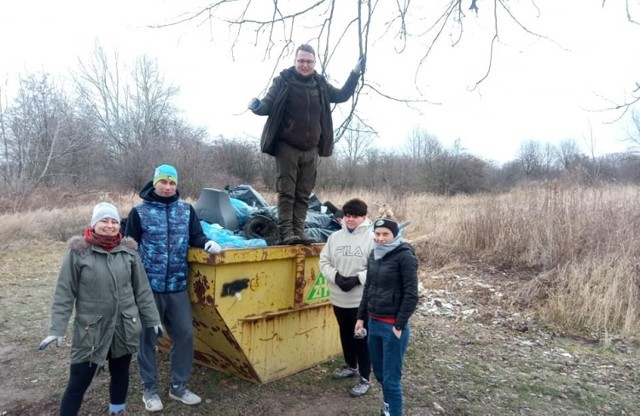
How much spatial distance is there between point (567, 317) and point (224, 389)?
14.9 ft

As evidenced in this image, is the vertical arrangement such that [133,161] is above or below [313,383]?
above

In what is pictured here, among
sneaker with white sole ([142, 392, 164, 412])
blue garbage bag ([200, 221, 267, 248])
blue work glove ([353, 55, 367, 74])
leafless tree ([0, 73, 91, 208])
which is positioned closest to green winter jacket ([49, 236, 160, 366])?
sneaker with white sole ([142, 392, 164, 412])

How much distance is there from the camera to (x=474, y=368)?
4.67 m

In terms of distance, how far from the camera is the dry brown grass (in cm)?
621

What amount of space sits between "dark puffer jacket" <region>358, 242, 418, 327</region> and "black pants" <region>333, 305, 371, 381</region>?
0.54m

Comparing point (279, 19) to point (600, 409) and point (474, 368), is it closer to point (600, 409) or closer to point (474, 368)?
point (474, 368)

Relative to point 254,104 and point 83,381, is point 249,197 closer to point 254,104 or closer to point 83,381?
point 254,104

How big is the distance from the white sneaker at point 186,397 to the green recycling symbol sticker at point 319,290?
118 cm

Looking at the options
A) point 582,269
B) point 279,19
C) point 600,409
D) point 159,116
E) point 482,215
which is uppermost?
point 159,116

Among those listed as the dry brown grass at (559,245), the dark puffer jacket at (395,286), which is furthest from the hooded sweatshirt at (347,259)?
the dry brown grass at (559,245)

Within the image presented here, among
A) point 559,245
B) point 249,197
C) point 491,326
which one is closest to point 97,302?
point 249,197

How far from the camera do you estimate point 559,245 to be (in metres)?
7.88

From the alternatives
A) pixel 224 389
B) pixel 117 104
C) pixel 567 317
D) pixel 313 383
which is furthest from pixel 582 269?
pixel 117 104

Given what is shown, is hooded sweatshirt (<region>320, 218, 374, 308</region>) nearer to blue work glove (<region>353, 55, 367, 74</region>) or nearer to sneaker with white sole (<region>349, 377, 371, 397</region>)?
sneaker with white sole (<region>349, 377, 371, 397</region>)
